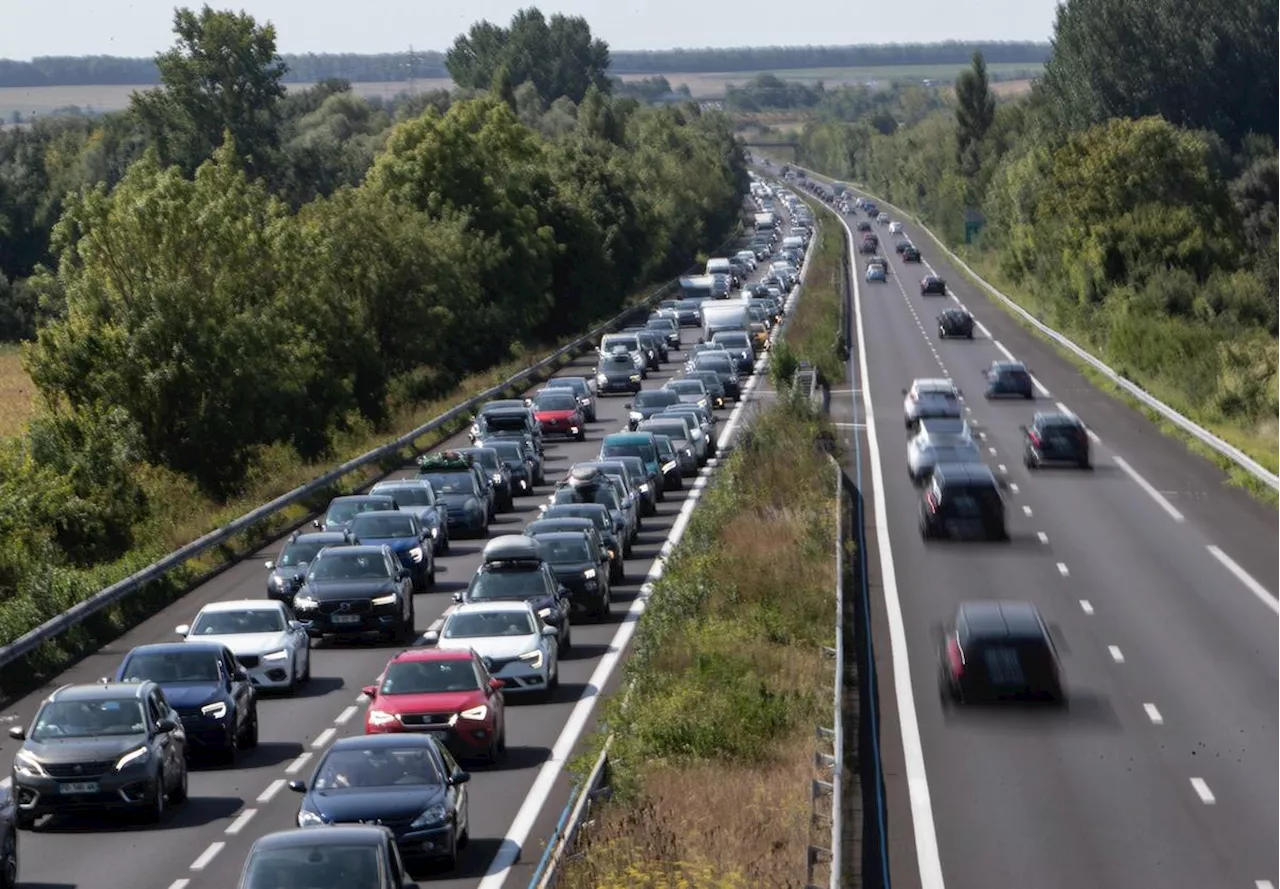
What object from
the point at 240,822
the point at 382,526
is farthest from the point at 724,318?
the point at 240,822

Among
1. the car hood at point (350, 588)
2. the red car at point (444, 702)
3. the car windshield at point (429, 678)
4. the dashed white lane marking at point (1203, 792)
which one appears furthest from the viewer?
the car hood at point (350, 588)

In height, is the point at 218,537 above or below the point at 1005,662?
below

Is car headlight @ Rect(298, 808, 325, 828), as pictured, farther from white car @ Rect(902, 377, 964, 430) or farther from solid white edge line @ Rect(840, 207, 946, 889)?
white car @ Rect(902, 377, 964, 430)

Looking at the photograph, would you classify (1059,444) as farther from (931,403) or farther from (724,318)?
(724,318)

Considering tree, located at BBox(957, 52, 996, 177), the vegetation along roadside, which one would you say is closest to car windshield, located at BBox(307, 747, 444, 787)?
the vegetation along roadside

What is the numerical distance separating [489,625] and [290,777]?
561 cm

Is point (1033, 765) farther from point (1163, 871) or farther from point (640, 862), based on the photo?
point (640, 862)

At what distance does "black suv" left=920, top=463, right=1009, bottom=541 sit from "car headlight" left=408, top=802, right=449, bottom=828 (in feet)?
78.7

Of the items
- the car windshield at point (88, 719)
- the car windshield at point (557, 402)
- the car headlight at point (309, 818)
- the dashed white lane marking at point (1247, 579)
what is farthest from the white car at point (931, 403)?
the car headlight at point (309, 818)

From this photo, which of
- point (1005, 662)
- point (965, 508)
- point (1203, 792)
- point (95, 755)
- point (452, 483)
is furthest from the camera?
point (452, 483)

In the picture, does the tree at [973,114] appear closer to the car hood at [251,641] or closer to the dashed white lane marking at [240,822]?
the car hood at [251,641]

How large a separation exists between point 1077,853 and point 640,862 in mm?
5283

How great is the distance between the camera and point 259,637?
28.7 metres

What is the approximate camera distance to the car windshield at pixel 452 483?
149 feet
